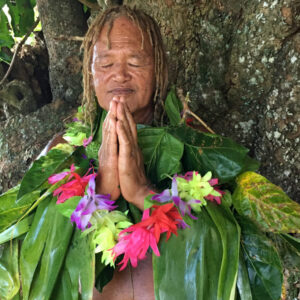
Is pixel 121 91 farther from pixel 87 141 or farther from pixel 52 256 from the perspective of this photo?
pixel 52 256

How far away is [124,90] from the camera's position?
972 millimetres

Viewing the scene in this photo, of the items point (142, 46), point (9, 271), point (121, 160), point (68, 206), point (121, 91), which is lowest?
point (9, 271)

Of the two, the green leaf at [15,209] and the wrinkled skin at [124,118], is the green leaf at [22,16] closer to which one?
the wrinkled skin at [124,118]

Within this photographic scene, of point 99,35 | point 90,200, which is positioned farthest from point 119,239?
point 99,35

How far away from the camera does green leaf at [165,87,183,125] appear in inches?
40.8

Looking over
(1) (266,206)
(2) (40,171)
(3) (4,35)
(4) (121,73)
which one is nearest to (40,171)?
(2) (40,171)

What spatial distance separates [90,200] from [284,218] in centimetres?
44

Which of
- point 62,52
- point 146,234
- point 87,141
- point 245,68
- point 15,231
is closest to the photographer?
point 146,234

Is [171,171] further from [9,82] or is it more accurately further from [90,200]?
[9,82]

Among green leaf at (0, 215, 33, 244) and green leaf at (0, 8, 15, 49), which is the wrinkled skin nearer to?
green leaf at (0, 215, 33, 244)

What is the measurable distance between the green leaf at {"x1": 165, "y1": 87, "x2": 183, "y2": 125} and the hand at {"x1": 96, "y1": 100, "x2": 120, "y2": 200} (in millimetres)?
268

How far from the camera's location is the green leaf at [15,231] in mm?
882

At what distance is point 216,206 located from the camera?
0.84 meters

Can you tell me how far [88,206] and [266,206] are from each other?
409mm
